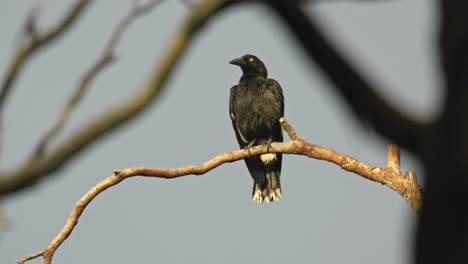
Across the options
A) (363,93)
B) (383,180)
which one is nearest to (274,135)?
(383,180)

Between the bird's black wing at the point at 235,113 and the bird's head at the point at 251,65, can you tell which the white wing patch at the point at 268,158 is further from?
the bird's head at the point at 251,65

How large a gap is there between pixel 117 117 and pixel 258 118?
7.58 meters

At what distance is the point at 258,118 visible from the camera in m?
9.44

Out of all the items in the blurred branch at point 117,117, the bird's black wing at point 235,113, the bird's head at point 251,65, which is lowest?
the blurred branch at point 117,117

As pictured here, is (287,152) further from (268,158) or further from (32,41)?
(32,41)

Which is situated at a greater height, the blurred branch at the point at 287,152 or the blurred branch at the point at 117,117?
the blurred branch at the point at 287,152

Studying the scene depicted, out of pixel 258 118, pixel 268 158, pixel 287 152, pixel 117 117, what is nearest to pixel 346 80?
pixel 117 117

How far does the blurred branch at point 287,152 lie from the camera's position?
581cm

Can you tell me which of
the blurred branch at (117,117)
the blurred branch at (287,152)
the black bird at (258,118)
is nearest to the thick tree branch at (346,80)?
the blurred branch at (117,117)

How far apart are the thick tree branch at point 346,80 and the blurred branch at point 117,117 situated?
0.97ft

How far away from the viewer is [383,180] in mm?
6535

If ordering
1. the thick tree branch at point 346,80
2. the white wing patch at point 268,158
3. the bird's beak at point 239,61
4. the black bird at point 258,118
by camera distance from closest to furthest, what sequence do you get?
the thick tree branch at point 346,80
the black bird at point 258,118
the white wing patch at point 268,158
the bird's beak at point 239,61

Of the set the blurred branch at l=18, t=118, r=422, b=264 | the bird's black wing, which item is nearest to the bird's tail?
the bird's black wing

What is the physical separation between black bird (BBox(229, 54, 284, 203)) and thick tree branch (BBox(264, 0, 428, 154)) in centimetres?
772
